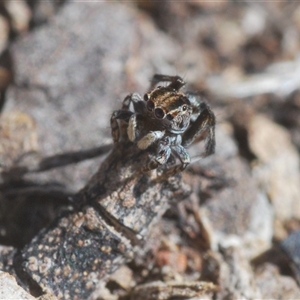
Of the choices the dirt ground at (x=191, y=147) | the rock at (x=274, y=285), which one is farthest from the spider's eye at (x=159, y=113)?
the rock at (x=274, y=285)

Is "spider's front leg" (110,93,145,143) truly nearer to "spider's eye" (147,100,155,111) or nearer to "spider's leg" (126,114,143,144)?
"spider's leg" (126,114,143,144)

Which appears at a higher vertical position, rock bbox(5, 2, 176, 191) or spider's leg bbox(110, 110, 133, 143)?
rock bbox(5, 2, 176, 191)

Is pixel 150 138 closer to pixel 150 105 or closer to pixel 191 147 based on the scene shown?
pixel 150 105

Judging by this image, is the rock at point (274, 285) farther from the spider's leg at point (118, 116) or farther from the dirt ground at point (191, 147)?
the spider's leg at point (118, 116)

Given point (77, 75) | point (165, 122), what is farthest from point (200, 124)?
point (77, 75)

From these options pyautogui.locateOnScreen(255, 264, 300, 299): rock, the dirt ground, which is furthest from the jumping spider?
pyautogui.locateOnScreen(255, 264, 300, 299): rock

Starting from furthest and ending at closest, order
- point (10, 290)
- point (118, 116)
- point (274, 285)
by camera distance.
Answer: point (274, 285), point (118, 116), point (10, 290)

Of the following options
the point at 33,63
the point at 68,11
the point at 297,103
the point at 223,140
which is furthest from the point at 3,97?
the point at 297,103

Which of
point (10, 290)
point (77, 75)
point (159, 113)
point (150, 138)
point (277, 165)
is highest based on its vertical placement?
point (77, 75)
